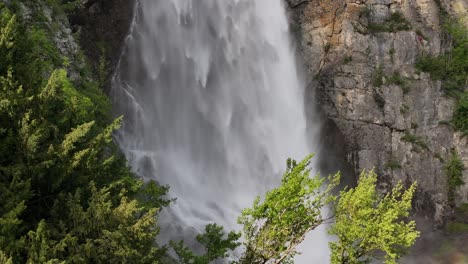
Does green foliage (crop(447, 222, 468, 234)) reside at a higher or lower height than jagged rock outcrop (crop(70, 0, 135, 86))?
lower

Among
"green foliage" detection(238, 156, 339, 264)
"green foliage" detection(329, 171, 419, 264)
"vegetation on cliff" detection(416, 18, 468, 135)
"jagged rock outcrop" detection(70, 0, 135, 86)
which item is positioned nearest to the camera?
"green foliage" detection(238, 156, 339, 264)

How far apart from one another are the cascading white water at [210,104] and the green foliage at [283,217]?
9.84 m

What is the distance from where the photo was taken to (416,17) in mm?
41062

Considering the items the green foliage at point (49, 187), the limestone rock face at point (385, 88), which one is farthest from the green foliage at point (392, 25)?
the green foliage at point (49, 187)

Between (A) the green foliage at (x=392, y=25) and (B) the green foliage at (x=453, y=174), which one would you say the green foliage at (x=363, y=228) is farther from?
(A) the green foliage at (x=392, y=25)

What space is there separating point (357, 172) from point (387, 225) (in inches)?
917

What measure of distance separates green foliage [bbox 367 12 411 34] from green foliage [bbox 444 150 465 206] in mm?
13253

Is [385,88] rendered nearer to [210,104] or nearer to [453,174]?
[453,174]

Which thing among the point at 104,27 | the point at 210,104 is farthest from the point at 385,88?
the point at 104,27

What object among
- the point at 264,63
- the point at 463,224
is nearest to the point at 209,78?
the point at 264,63

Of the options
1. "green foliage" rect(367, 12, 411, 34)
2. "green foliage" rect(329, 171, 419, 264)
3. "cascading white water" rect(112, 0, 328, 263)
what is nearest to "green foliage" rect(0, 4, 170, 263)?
"green foliage" rect(329, 171, 419, 264)

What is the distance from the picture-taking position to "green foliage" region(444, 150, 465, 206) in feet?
123

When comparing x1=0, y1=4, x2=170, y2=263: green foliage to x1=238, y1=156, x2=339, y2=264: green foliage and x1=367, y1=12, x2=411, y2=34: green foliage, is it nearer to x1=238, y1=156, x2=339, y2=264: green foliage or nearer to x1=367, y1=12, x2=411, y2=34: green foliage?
x1=238, y1=156, x2=339, y2=264: green foliage

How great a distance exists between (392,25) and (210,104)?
Answer: 798 inches
